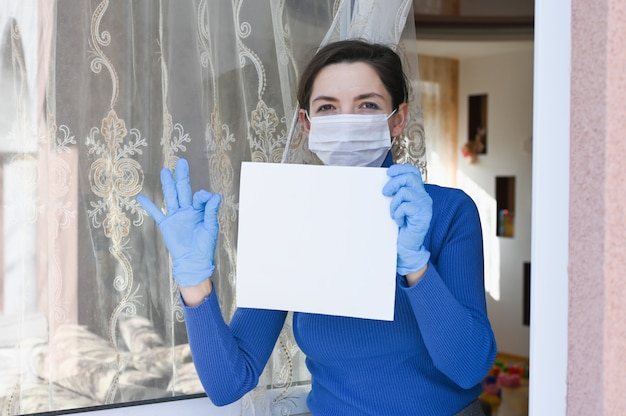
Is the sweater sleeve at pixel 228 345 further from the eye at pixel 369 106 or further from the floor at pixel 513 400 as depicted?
the floor at pixel 513 400

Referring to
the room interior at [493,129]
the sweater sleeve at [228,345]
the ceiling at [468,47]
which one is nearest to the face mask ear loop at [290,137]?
the sweater sleeve at [228,345]

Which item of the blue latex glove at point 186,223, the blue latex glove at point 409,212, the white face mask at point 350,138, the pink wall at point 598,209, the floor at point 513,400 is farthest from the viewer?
the floor at point 513,400

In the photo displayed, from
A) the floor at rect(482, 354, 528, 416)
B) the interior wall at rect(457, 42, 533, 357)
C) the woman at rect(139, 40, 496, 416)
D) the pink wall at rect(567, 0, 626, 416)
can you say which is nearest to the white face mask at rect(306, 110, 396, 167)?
the woman at rect(139, 40, 496, 416)

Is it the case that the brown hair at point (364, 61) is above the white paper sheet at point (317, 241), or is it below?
above

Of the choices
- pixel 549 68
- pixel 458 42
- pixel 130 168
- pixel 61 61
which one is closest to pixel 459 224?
pixel 549 68

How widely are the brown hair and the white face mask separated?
0.10 metres

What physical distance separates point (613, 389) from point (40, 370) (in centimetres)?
127

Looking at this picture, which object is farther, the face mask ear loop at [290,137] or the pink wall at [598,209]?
the face mask ear loop at [290,137]

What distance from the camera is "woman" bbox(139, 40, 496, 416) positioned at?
1189 millimetres

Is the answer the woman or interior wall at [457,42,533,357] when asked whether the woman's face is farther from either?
interior wall at [457,42,533,357]

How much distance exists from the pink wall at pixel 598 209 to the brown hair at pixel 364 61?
750 millimetres

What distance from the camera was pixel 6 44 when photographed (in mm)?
1572

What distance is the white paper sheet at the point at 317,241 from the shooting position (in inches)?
44.4

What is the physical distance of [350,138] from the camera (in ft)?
4.75
